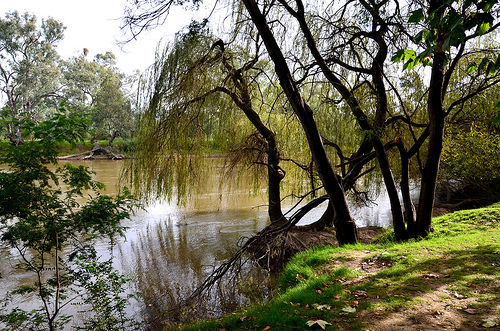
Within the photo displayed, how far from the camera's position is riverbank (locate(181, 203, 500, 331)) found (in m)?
2.61

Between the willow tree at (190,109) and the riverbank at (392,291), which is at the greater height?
the willow tree at (190,109)

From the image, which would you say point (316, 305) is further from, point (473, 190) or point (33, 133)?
point (473, 190)

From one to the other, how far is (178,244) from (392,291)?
6135 mm

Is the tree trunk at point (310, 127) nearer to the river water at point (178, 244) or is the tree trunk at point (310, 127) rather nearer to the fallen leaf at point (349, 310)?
the river water at point (178, 244)

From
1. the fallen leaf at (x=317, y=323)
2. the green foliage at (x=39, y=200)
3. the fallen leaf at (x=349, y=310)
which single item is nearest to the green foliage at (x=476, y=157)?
the fallen leaf at (x=349, y=310)

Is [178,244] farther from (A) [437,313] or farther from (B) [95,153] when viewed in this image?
(B) [95,153]

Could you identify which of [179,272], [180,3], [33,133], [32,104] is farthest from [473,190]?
[32,104]

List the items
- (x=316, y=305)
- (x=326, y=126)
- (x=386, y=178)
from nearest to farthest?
1. (x=316, y=305)
2. (x=386, y=178)
3. (x=326, y=126)

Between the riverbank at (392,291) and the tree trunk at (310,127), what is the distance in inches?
20.2

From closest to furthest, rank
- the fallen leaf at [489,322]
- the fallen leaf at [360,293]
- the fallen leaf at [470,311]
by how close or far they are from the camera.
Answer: the fallen leaf at [489,322] → the fallen leaf at [470,311] → the fallen leaf at [360,293]

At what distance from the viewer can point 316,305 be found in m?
3.06

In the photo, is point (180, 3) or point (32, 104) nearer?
point (180, 3)

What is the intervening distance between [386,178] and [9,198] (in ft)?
17.7

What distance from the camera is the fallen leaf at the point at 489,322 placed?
7.69 ft
